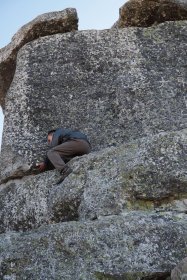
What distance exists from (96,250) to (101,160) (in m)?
2.02

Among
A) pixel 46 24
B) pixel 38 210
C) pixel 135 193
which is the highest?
pixel 46 24

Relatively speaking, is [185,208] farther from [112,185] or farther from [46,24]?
[46,24]

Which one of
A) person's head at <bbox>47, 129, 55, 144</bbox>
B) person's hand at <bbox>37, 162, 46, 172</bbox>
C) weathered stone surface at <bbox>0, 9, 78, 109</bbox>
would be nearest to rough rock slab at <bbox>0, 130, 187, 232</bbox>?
person's hand at <bbox>37, 162, 46, 172</bbox>

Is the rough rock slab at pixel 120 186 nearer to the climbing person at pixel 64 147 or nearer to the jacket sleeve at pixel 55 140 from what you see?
the climbing person at pixel 64 147

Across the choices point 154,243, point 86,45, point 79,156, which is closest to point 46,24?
point 86,45

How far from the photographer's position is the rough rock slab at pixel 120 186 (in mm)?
6254

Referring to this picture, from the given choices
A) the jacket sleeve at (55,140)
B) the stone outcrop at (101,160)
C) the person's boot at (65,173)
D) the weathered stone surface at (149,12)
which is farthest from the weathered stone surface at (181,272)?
the weathered stone surface at (149,12)

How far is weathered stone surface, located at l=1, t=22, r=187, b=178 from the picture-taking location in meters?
8.52

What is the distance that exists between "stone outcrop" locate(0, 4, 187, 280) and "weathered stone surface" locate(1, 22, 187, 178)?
0.6 inches

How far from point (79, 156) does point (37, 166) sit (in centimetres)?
93

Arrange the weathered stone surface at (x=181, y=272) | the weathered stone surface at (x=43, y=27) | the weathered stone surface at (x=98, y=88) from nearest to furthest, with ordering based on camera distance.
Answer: the weathered stone surface at (x=181, y=272), the weathered stone surface at (x=98, y=88), the weathered stone surface at (x=43, y=27)

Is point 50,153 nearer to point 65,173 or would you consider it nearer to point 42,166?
point 42,166

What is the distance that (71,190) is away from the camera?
6.77m

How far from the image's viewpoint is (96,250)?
16.0ft
